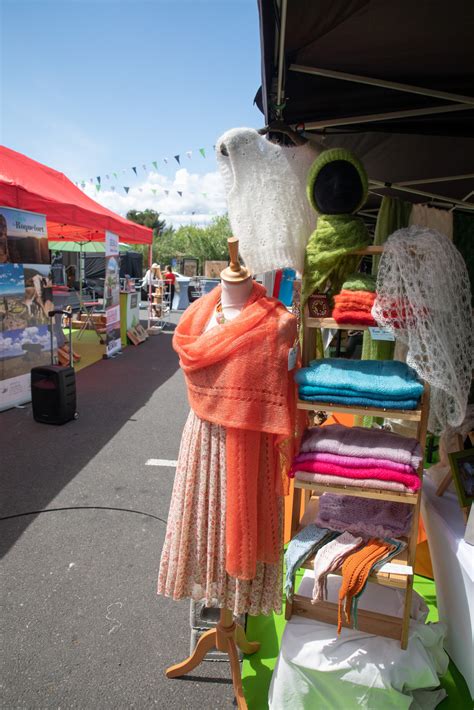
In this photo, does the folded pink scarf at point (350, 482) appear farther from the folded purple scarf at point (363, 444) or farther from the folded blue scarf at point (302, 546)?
the folded blue scarf at point (302, 546)

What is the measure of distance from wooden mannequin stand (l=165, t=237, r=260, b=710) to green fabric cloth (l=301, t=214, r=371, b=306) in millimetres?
252

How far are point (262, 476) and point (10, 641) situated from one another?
1.51 meters

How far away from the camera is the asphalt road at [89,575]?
1.87m

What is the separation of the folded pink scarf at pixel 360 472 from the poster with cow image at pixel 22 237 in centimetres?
465

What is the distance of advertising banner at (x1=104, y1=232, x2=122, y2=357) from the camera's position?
26.4 ft

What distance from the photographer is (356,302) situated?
1492 mm

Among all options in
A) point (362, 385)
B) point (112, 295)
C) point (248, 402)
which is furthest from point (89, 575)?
point (112, 295)

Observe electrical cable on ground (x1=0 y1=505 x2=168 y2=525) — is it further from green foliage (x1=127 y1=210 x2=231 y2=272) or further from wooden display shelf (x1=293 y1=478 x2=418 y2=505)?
green foliage (x1=127 y1=210 x2=231 y2=272)

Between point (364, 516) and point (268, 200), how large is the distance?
1.24 meters

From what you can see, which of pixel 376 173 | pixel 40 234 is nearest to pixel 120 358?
pixel 40 234

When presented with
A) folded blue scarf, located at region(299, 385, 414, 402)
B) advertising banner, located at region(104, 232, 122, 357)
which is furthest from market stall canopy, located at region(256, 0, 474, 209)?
advertising banner, located at region(104, 232, 122, 357)

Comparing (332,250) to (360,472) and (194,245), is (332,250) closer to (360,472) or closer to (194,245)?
(360,472)

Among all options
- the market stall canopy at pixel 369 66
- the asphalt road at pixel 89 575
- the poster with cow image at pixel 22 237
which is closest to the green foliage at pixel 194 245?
the poster with cow image at pixel 22 237

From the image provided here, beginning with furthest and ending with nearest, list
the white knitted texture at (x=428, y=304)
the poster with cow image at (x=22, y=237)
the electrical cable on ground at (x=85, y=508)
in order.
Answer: the poster with cow image at (x=22, y=237)
the electrical cable on ground at (x=85, y=508)
the white knitted texture at (x=428, y=304)
